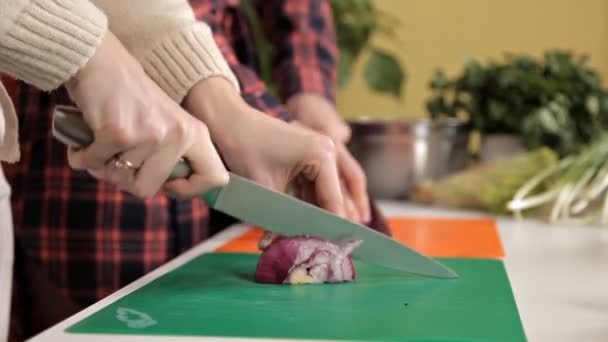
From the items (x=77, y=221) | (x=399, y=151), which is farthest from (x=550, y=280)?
(x=399, y=151)

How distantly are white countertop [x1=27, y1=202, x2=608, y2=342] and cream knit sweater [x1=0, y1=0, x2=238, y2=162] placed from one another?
0.68 feet

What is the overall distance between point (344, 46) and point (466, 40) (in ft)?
2.09

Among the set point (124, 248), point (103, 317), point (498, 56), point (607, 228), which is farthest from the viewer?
point (498, 56)

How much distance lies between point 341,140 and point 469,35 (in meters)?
1.36

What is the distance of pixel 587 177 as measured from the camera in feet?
5.20

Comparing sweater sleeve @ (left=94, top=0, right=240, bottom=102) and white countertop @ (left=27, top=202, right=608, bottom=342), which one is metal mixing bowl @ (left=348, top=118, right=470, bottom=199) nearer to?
white countertop @ (left=27, top=202, right=608, bottom=342)

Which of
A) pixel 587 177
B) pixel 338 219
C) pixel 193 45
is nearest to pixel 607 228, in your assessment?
pixel 587 177

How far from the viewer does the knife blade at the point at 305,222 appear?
856mm

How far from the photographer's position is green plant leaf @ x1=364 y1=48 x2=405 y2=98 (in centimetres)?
211

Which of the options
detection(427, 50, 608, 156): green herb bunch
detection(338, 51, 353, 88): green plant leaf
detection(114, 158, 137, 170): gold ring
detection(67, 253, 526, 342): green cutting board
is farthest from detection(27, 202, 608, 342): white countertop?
detection(338, 51, 353, 88): green plant leaf

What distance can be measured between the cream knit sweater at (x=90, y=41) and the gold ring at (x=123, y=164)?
8 centimetres

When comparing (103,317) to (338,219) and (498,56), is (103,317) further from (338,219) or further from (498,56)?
(498,56)

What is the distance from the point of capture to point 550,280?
93 cm

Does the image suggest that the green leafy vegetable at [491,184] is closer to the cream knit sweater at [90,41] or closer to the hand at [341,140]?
the hand at [341,140]
